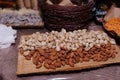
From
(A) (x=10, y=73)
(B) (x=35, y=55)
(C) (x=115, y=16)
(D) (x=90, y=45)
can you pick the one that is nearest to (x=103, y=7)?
(C) (x=115, y=16)

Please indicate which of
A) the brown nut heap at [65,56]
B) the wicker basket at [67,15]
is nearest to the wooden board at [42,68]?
the brown nut heap at [65,56]

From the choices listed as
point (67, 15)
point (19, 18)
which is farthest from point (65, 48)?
point (19, 18)

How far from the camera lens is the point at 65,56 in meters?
0.89

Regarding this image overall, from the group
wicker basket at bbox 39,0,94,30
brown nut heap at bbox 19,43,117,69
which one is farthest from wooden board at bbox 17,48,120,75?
wicker basket at bbox 39,0,94,30

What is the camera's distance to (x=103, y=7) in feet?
4.02

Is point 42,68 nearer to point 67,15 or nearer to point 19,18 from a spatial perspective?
point 67,15

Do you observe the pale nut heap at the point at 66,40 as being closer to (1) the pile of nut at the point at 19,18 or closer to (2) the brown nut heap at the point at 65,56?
(2) the brown nut heap at the point at 65,56

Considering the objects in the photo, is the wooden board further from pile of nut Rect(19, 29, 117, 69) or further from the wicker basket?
the wicker basket

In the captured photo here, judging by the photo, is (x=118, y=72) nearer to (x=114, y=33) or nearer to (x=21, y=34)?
(x=114, y=33)

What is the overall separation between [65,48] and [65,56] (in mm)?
38

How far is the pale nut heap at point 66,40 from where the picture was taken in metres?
0.93

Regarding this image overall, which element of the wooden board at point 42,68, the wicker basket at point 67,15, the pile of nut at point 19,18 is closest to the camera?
the wooden board at point 42,68

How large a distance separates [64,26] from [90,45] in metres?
0.18

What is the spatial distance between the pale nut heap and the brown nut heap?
18 millimetres
